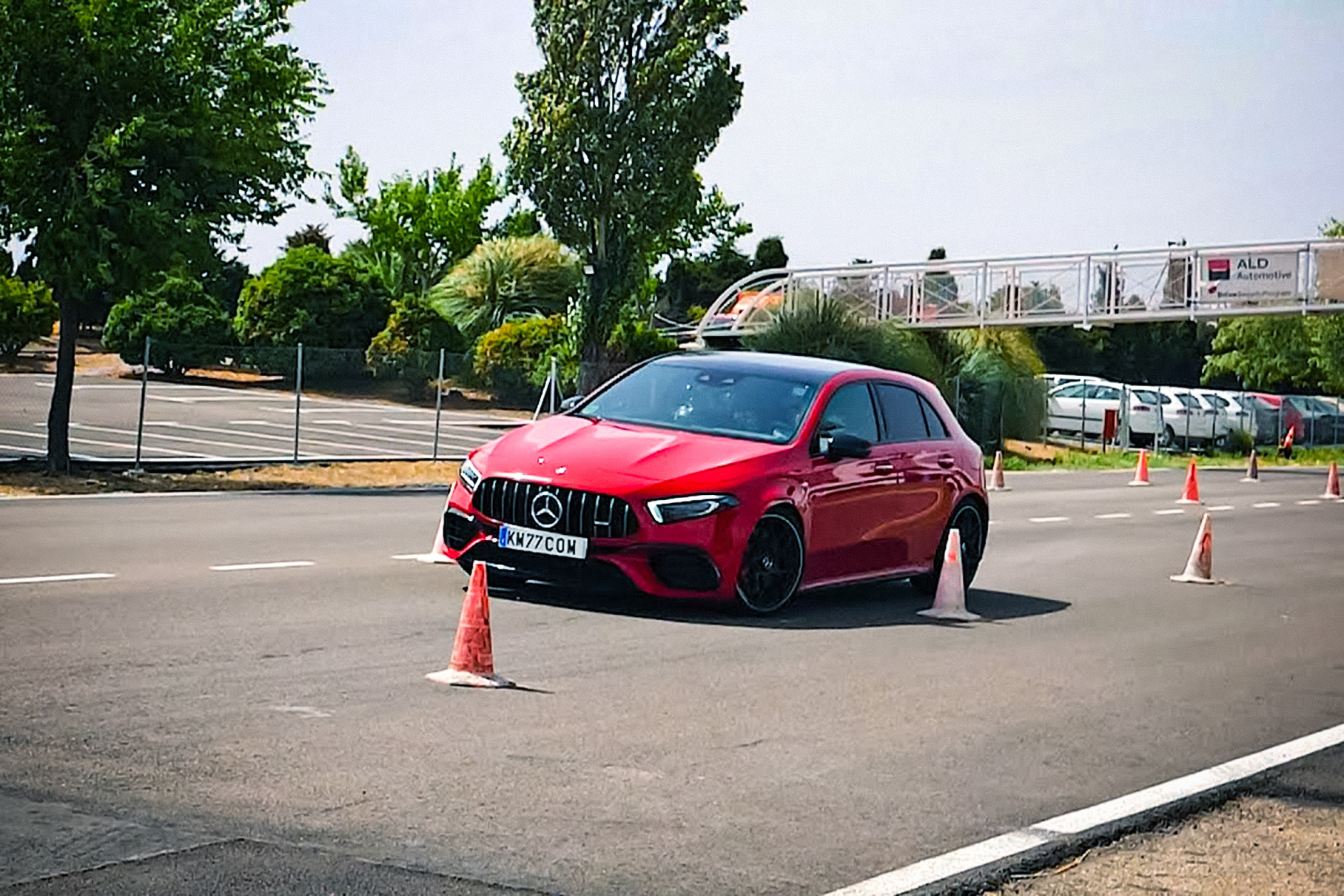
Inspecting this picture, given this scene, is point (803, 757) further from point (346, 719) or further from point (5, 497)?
point (5, 497)

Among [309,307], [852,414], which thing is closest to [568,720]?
[852,414]

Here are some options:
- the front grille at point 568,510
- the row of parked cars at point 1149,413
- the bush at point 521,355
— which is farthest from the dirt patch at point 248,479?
the row of parked cars at point 1149,413

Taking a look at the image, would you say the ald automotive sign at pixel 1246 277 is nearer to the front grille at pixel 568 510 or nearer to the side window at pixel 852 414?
the side window at pixel 852 414

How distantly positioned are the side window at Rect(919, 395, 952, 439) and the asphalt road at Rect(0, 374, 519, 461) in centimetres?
1534

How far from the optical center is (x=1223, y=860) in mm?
6367

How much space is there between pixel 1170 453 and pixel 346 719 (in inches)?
1960

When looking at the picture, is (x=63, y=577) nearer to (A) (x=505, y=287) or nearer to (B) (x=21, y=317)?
(B) (x=21, y=317)

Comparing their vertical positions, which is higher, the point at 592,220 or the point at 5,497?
the point at 592,220

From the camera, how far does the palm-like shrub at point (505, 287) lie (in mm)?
67438

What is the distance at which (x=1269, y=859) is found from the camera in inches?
253

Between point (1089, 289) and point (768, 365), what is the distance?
1399 inches

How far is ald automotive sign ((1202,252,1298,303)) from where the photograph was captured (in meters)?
46.1

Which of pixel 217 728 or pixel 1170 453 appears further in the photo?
pixel 1170 453

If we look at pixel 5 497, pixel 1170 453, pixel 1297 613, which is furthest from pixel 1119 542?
pixel 1170 453
